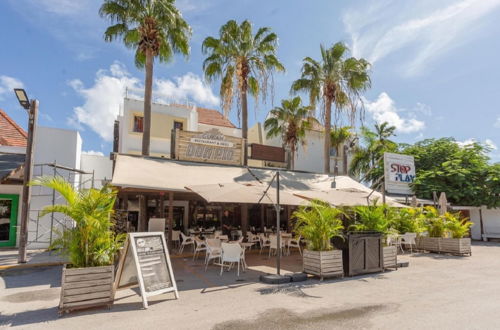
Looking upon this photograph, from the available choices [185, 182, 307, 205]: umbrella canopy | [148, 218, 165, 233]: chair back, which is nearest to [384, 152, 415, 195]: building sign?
[185, 182, 307, 205]: umbrella canopy

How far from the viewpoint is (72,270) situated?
5.14 metres

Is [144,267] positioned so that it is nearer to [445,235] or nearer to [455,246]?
[455,246]

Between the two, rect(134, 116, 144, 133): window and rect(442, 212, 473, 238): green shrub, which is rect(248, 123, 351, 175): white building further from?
rect(442, 212, 473, 238): green shrub

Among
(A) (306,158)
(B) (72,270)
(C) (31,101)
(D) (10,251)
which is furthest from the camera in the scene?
(A) (306,158)

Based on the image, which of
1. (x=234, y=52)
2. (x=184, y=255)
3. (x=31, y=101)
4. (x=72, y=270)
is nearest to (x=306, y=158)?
(x=234, y=52)

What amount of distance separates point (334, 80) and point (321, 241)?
11721mm

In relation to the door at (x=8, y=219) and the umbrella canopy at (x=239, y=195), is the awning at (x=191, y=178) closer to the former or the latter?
the umbrella canopy at (x=239, y=195)

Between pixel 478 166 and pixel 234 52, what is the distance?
17894 mm

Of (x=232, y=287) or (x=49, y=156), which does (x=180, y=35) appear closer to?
(x=49, y=156)

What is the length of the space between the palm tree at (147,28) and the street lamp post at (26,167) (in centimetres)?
414

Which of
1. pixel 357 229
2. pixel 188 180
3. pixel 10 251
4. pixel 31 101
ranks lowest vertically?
pixel 10 251

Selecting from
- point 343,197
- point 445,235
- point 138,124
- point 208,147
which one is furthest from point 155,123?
point 445,235

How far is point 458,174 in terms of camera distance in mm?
20859

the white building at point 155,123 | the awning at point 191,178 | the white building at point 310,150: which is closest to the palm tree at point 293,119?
the white building at point 310,150
